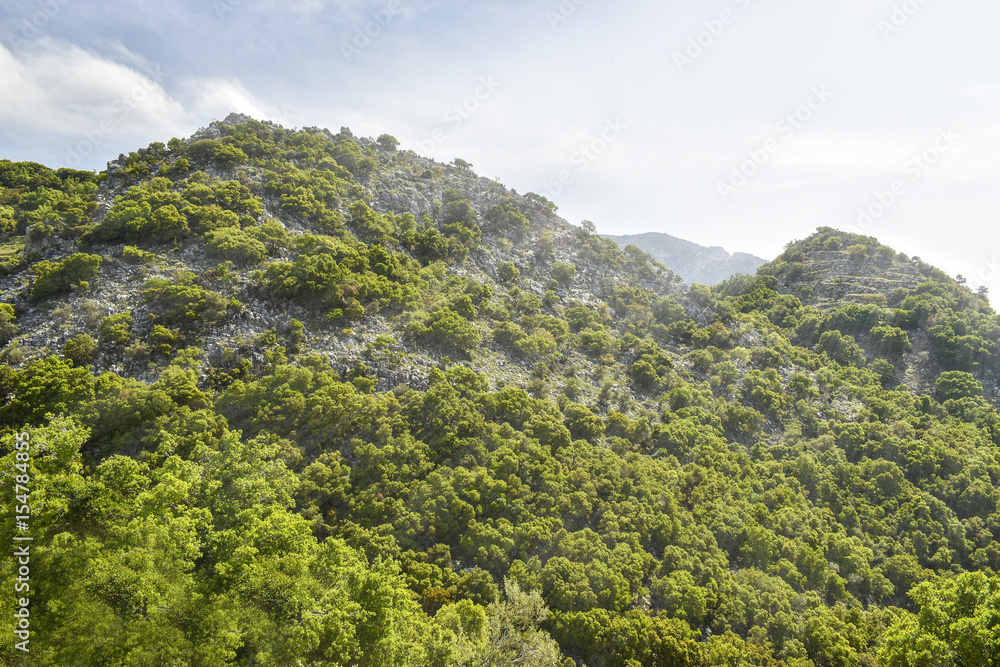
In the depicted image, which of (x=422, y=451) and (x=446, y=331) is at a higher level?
(x=446, y=331)

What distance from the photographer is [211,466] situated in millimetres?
21719

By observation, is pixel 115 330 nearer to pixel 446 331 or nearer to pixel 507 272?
pixel 446 331

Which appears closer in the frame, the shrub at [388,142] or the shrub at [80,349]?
the shrub at [80,349]

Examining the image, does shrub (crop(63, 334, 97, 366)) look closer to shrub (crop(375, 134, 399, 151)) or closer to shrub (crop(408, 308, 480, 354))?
shrub (crop(408, 308, 480, 354))

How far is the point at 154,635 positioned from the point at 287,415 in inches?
635

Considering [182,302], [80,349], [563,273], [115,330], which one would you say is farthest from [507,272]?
[80,349]

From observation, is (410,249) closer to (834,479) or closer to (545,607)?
(545,607)

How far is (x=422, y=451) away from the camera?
2966 cm

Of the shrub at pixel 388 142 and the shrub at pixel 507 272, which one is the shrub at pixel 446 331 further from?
the shrub at pixel 388 142

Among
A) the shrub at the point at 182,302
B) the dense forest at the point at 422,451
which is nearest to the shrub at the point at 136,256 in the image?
the dense forest at the point at 422,451

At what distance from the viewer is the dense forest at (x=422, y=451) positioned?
52.4 feet

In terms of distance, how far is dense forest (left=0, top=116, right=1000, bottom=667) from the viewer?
15984 mm

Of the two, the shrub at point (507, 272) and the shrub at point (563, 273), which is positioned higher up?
A: the shrub at point (563, 273)

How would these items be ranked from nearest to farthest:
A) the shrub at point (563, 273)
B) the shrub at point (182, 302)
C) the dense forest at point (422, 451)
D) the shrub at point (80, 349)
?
the dense forest at point (422, 451) → the shrub at point (80, 349) → the shrub at point (182, 302) → the shrub at point (563, 273)
